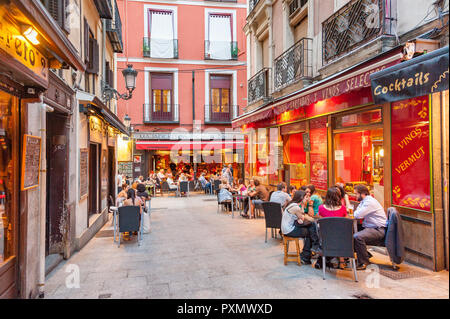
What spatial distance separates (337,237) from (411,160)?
6.74 feet

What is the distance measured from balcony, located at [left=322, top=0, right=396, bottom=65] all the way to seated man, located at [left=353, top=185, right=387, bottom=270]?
10.8 ft

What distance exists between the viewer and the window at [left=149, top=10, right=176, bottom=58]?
18.5 metres

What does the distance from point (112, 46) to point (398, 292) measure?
12.1 meters

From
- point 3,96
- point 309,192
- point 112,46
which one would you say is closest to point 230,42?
point 112,46

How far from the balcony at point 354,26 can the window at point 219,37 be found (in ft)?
39.9

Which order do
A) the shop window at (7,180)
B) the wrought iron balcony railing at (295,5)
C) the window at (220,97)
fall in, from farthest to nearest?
the window at (220,97)
the wrought iron balcony railing at (295,5)
the shop window at (7,180)

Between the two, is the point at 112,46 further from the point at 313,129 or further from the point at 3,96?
the point at 3,96

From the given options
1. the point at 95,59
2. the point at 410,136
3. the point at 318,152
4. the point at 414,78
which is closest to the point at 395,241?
the point at 410,136

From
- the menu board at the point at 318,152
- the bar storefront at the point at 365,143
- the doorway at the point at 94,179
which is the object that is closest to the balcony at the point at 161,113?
the bar storefront at the point at 365,143

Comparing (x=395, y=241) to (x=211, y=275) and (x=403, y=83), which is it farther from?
(x=211, y=275)

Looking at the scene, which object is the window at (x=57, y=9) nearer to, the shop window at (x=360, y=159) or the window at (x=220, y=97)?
the shop window at (x=360, y=159)

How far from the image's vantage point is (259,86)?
12.5 meters

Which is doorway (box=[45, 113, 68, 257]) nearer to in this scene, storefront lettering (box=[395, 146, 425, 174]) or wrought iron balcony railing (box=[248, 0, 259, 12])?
storefront lettering (box=[395, 146, 425, 174])

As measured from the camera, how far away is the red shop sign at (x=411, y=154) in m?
5.11
